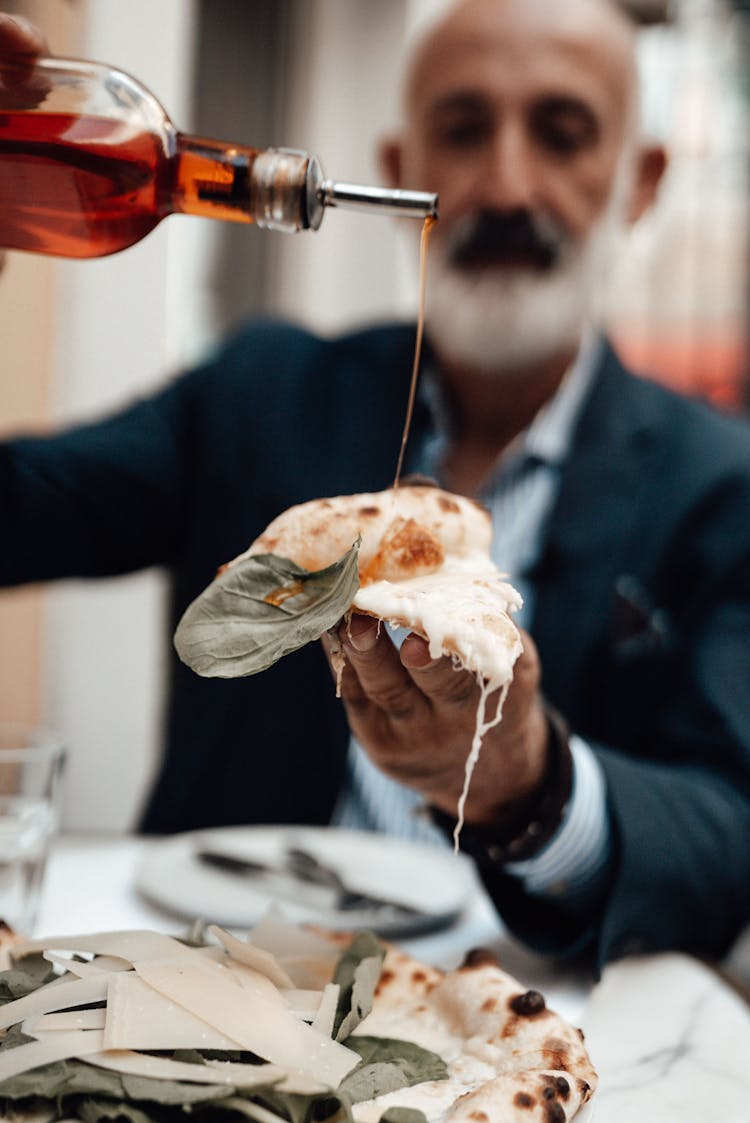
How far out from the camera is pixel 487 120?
1.96 metres

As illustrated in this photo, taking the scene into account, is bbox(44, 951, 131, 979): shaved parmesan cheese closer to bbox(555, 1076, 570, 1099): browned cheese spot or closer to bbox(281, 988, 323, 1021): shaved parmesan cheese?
bbox(281, 988, 323, 1021): shaved parmesan cheese

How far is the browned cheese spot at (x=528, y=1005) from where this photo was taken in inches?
33.1

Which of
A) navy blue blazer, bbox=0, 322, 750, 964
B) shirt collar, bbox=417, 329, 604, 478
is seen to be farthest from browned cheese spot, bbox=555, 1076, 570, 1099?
shirt collar, bbox=417, 329, 604, 478

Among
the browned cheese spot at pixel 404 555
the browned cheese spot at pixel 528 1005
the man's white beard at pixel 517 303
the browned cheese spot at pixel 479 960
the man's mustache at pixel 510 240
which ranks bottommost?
the browned cheese spot at pixel 479 960

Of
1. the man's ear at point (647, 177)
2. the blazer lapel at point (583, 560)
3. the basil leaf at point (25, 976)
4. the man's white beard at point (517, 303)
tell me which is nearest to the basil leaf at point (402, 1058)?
the basil leaf at point (25, 976)

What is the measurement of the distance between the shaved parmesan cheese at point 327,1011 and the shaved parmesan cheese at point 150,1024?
0.10 meters

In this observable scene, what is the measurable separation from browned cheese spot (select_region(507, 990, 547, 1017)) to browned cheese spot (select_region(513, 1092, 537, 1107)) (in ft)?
0.50

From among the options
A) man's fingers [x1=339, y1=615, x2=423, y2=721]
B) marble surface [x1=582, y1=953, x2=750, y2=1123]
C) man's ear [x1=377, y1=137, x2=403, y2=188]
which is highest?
man's ear [x1=377, y1=137, x2=403, y2=188]

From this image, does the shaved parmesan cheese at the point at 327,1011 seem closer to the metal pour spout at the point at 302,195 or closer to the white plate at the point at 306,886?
the white plate at the point at 306,886

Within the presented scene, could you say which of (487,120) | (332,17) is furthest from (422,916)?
(332,17)

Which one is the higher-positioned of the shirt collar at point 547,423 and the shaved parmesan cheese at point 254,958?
the shirt collar at point 547,423

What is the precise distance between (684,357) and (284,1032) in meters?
7.25

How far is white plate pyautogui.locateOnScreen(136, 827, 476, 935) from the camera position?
1.19 meters

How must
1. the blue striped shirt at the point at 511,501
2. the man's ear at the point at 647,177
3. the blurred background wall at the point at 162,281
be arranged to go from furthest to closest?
the blurred background wall at the point at 162,281, the man's ear at the point at 647,177, the blue striped shirt at the point at 511,501
